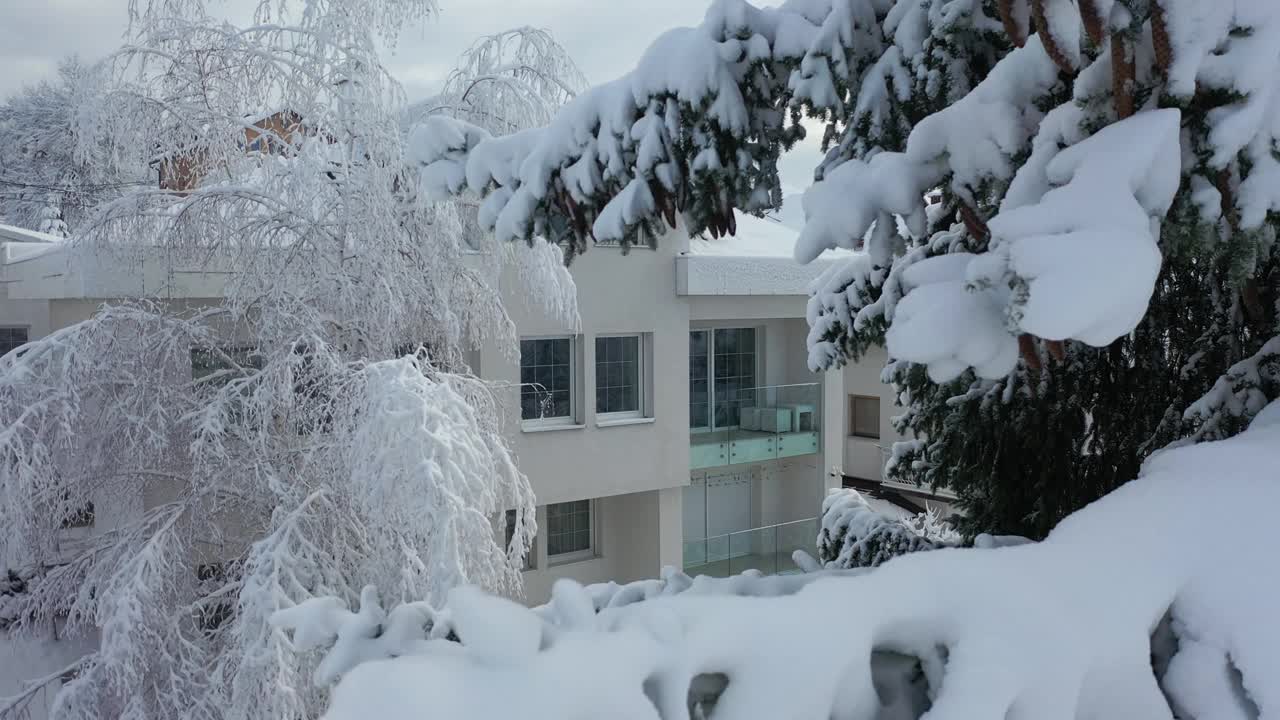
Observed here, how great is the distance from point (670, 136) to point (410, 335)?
507 centimetres

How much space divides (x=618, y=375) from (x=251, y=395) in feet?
18.2

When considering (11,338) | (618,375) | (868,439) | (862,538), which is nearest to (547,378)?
(618,375)

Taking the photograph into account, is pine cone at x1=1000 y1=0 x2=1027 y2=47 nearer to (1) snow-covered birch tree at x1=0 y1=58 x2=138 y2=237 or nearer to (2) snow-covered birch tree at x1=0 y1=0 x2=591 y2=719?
(2) snow-covered birch tree at x1=0 y1=0 x2=591 y2=719

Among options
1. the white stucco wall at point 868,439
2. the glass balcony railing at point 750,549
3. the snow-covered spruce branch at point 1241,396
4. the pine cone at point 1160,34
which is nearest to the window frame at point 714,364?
the glass balcony railing at point 750,549

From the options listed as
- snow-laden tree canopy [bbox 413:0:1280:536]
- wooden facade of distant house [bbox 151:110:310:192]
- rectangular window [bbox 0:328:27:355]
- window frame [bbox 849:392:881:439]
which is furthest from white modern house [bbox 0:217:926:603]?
snow-laden tree canopy [bbox 413:0:1280:536]

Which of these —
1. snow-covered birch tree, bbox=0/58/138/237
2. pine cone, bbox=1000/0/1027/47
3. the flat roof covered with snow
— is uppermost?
snow-covered birch tree, bbox=0/58/138/237

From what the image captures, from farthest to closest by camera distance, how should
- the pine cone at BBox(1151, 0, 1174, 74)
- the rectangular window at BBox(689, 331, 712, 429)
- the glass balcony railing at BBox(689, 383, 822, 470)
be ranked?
1. the rectangular window at BBox(689, 331, 712, 429)
2. the glass balcony railing at BBox(689, 383, 822, 470)
3. the pine cone at BBox(1151, 0, 1174, 74)

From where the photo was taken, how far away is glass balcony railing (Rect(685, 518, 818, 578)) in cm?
1195

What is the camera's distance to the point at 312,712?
5688 millimetres

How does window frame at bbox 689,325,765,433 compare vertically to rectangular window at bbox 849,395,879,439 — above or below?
above

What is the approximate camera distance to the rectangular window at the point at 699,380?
494 inches

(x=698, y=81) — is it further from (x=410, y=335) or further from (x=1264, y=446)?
(x=410, y=335)

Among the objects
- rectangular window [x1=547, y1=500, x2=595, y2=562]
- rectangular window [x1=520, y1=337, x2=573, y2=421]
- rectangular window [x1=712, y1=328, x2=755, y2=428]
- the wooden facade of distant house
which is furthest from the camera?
rectangular window [x1=712, y1=328, x2=755, y2=428]

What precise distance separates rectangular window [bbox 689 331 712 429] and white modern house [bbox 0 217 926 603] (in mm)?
19
